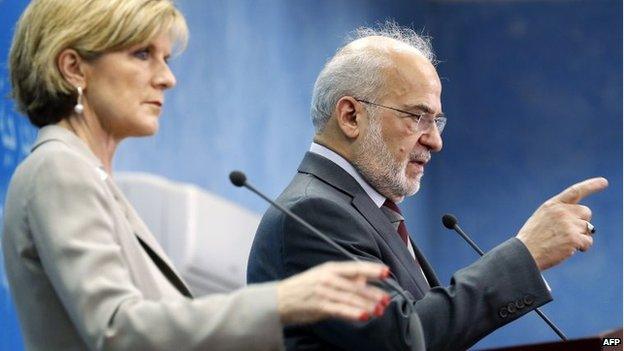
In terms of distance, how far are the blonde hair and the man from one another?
79 centimetres

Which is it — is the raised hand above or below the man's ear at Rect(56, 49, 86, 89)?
below

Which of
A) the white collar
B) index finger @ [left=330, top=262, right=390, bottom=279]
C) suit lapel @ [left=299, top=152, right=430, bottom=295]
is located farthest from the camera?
the white collar

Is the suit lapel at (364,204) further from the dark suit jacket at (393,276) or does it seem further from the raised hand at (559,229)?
the raised hand at (559,229)

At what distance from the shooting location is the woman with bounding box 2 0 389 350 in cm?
173

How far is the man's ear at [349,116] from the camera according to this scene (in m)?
3.09

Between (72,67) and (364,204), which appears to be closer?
(72,67)

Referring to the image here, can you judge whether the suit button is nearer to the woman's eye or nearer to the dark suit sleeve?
the dark suit sleeve

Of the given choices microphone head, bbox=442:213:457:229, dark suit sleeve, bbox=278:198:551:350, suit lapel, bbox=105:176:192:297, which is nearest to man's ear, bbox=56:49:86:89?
suit lapel, bbox=105:176:192:297

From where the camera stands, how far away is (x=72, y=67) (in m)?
2.03

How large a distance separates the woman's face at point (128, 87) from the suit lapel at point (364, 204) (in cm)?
A: 89

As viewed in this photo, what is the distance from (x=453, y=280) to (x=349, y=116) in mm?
537

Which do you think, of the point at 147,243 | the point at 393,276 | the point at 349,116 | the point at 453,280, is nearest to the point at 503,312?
the point at 453,280

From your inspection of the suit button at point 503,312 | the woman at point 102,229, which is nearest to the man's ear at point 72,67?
the woman at point 102,229

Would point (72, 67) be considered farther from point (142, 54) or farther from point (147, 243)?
point (147, 243)
